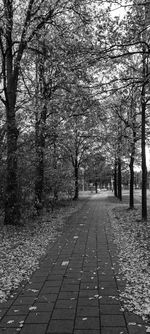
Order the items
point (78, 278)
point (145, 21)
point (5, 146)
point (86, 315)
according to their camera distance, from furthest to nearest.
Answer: point (5, 146) < point (145, 21) < point (78, 278) < point (86, 315)

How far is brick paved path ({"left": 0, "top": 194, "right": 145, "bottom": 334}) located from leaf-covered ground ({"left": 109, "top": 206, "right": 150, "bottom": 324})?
18 centimetres

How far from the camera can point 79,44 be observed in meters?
9.27

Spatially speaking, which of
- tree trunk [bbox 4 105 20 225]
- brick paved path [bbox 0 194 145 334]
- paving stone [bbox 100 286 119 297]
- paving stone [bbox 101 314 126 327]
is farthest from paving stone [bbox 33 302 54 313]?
tree trunk [bbox 4 105 20 225]

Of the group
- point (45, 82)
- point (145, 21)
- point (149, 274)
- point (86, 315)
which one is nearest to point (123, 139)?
point (45, 82)

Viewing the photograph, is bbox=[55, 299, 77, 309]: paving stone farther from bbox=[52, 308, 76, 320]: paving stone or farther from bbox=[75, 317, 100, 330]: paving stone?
bbox=[75, 317, 100, 330]: paving stone

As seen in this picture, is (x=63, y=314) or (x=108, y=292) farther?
(x=108, y=292)

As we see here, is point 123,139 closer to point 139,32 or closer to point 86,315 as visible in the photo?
point 139,32

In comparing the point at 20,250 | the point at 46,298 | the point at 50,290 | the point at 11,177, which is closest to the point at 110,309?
the point at 46,298

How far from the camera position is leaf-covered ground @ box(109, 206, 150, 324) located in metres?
4.66

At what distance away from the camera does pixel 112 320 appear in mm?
4113

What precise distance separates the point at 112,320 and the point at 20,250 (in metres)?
4.74

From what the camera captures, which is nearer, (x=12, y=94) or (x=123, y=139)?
(x=12, y=94)

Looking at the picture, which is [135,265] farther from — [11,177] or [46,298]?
[11,177]

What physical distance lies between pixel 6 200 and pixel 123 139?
9080mm
